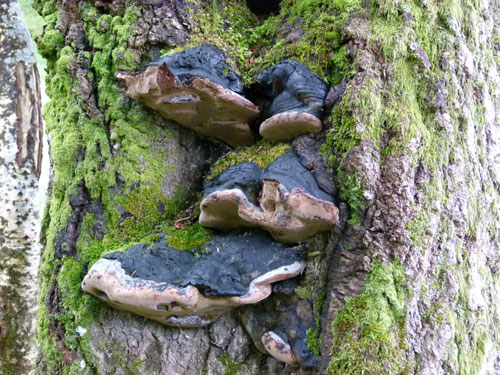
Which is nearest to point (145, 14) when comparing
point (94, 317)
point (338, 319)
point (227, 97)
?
point (227, 97)

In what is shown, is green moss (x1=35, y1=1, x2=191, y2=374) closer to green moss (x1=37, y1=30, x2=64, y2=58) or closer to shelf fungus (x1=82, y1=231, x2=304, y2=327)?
green moss (x1=37, y1=30, x2=64, y2=58)

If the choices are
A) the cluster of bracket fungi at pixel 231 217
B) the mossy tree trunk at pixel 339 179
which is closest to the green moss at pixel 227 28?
the mossy tree trunk at pixel 339 179

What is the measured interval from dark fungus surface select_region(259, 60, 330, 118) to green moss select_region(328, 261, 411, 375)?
1032mm

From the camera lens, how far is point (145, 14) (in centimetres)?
307

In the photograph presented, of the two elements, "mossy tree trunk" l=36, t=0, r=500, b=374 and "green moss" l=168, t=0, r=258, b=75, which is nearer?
"mossy tree trunk" l=36, t=0, r=500, b=374

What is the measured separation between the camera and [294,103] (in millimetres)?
2697

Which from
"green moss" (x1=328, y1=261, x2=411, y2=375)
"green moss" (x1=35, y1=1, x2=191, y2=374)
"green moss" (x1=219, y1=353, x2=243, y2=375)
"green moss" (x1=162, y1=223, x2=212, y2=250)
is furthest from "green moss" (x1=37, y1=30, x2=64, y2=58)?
"green moss" (x1=328, y1=261, x2=411, y2=375)

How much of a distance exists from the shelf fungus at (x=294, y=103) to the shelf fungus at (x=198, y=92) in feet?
0.68

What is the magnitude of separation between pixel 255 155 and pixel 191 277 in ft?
2.85

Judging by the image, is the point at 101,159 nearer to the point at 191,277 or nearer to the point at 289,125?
the point at 191,277

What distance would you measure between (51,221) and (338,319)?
2.02 metres

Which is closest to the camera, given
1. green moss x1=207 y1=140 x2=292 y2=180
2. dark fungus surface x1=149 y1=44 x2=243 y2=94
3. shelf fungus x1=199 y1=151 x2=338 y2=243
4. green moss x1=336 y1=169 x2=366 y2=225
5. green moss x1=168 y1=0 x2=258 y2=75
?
shelf fungus x1=199 y1=151 x2=338 y2=243

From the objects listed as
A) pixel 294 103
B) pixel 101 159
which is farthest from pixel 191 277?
pixel 294 103

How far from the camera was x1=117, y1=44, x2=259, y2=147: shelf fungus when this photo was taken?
270 cm
